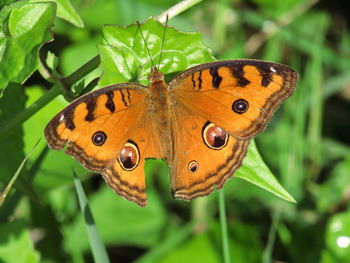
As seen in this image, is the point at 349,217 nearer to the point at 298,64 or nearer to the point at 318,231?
the point at 318,231

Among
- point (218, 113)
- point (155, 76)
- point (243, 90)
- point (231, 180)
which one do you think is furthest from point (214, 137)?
point (231, 180)

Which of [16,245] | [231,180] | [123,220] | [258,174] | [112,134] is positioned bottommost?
[231,180]

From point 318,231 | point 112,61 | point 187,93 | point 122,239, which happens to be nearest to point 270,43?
point 318,231

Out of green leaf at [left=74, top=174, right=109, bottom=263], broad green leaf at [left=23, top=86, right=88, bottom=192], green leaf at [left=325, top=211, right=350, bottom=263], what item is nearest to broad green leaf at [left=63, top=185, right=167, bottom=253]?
broad green leaf at [left=23, top=86, right=88, bottom=192]

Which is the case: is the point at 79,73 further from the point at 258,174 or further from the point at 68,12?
the point at 258,174

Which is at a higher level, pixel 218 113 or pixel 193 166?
pixel 218 113

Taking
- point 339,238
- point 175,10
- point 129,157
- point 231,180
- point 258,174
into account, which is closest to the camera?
point 258,174
